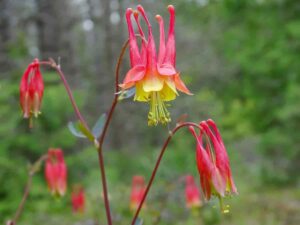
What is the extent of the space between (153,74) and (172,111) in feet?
27.3

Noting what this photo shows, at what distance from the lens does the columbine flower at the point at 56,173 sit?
3.06m

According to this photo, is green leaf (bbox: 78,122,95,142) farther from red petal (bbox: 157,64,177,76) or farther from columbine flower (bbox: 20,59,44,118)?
red petal (bbox: 157,64,177,76)

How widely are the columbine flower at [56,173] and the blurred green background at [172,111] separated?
2.15 meters

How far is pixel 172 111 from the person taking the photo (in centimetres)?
1005

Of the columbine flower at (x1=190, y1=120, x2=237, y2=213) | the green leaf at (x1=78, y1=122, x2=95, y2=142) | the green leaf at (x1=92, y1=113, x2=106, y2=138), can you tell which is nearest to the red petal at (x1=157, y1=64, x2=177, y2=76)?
the columbine flower at (x1=190, y1=120, x2=237, y2=213)

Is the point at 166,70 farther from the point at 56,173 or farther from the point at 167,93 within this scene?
the point at 56,173

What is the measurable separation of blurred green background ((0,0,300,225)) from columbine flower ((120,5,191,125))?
3.36 m

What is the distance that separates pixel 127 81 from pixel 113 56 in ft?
32.8

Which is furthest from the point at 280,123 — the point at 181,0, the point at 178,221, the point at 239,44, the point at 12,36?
the point at 12,36

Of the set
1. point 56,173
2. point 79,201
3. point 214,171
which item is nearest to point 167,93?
point 214,171

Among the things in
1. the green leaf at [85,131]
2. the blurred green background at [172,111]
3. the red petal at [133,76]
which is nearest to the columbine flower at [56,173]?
the green leaf at [85,131]

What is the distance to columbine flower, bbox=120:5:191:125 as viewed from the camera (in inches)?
68.3

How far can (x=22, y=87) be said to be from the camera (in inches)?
86.7

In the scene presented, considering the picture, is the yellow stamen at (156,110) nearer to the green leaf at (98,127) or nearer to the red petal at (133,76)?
the red petal at (133,76)
